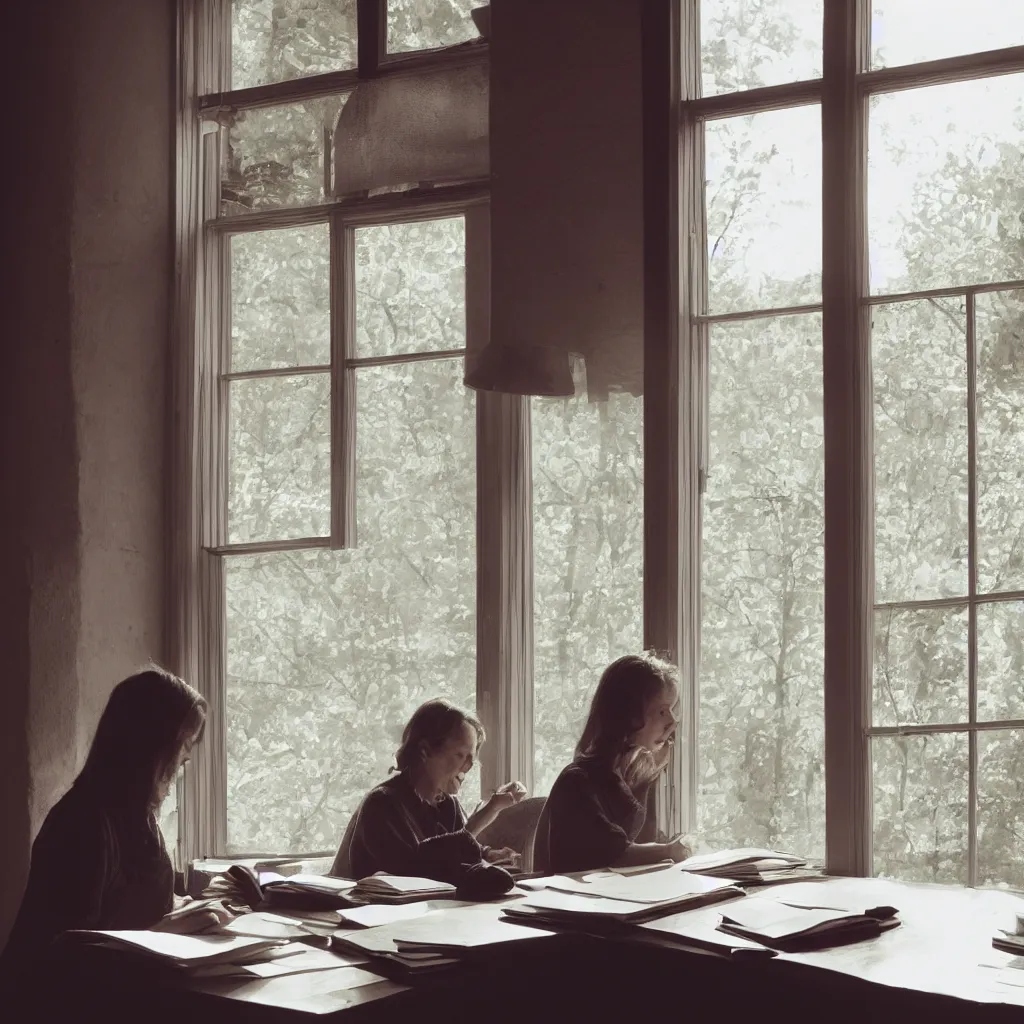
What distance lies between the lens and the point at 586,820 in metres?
3.06

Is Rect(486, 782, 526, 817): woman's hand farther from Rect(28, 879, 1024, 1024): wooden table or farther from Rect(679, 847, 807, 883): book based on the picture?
Rect(28, 879, 1024, 1024): wooden table

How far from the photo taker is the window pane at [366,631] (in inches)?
151

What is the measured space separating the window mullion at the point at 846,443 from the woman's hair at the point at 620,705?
0.49m

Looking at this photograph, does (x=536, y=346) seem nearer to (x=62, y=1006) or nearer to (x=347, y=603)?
(x=347, y=603)

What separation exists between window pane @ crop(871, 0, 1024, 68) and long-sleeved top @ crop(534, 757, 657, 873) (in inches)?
76.7

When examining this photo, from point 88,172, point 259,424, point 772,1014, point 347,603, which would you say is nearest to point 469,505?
point 347,603

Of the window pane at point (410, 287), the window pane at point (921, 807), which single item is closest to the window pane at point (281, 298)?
the window pane at point (410, 287)

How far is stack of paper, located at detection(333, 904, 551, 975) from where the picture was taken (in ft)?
6.90

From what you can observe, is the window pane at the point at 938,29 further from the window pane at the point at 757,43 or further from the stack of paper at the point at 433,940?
the stack of paper at the point at 433,940

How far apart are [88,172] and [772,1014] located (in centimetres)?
303

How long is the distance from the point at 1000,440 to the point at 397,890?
5.90ft

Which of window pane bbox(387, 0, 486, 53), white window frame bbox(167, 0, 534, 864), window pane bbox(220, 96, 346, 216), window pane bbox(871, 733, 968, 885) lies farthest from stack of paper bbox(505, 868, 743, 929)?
window pane bbox(387, 0, 486, 53)

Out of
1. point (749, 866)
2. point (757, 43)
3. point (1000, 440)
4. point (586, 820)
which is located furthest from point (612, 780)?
point (757, 43)

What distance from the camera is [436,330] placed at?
391cm
